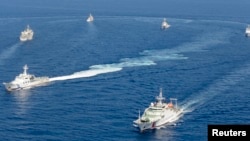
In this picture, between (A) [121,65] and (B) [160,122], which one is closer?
(B) [160,122]

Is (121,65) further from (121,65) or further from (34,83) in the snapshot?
(34,83)

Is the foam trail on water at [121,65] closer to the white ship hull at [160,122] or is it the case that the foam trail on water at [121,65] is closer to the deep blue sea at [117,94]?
the deep blue sea at [117,94]

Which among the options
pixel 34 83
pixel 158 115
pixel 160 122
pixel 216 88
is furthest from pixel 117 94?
pixel 34 83

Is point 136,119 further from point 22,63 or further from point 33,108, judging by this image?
point 22,63

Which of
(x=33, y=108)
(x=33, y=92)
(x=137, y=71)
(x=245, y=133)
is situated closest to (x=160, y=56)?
(x=137, y=71)

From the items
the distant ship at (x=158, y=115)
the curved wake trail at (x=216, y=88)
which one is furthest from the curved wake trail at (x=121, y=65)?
the distant ship at (x=158, y=115)

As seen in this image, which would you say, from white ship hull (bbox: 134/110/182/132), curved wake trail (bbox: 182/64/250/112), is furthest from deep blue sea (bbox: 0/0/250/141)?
white ship hull (bbox: 134/110/182/132)
